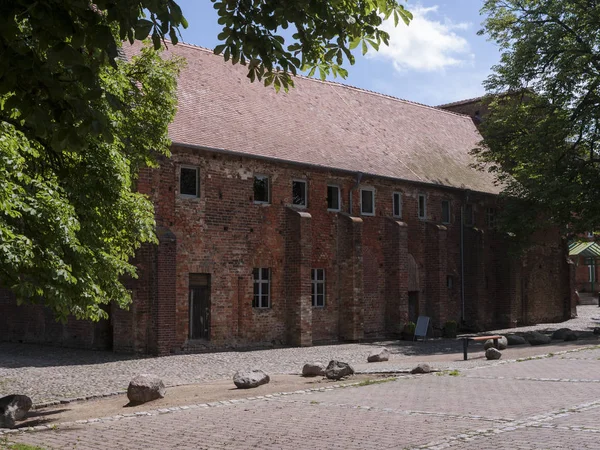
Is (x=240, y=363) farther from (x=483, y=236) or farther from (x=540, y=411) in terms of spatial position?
(x=483, y=236)

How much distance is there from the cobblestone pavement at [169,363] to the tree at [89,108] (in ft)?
11.9

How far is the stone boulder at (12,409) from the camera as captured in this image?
11.2m

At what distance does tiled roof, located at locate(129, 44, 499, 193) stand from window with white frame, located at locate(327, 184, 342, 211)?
978 mm

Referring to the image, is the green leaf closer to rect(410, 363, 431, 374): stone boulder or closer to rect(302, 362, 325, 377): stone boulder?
rect(302, 362, 325, 377): stone boulder

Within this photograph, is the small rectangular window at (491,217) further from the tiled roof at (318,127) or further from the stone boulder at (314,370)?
the stone boulder at (314,370)

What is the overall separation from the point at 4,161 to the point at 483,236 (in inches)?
1089

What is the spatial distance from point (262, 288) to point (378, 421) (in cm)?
1561

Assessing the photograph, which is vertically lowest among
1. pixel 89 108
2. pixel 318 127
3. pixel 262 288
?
pixel 262 288

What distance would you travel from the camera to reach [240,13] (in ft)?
23.5

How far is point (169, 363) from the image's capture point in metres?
19.8

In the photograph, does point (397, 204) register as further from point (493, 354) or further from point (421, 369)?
point (421, 369)

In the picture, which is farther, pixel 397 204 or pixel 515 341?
pixel 397 204

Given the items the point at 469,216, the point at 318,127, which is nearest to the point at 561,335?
the point at 469,216

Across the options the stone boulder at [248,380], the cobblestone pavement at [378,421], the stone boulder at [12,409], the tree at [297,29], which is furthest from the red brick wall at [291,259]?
the tree at [297,29]
